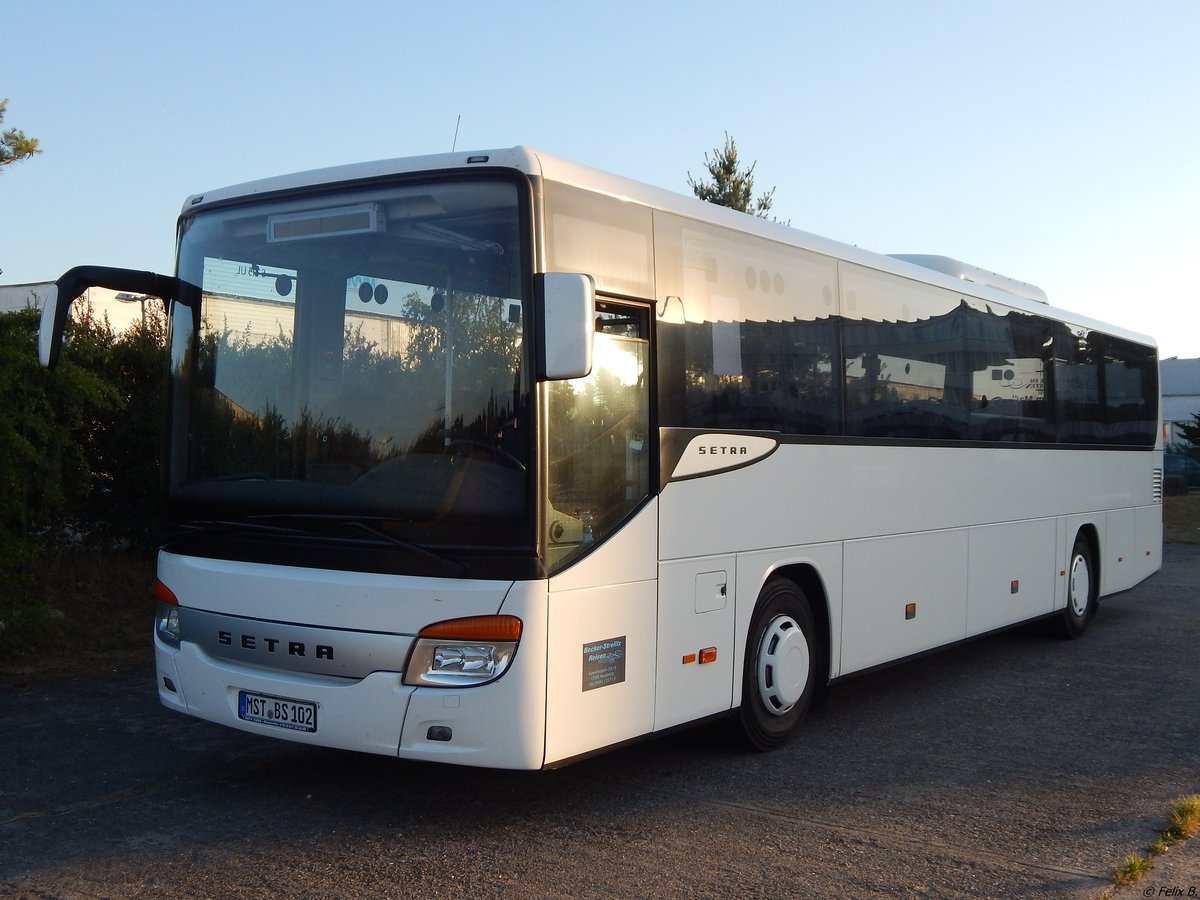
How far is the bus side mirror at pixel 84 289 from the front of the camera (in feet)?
19.8

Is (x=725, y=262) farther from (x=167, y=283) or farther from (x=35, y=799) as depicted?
(x=35, y=799)

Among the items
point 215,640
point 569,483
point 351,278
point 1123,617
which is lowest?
point 1123,617

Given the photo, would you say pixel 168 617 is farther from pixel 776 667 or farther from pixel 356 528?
pixel 776 667

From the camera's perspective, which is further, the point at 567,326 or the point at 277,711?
the point at 277,711

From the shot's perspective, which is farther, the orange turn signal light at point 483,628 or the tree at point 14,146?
the tree at point 14,146

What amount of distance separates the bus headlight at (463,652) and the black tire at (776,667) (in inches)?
79.9

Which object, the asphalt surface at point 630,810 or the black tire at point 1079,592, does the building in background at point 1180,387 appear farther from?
the asphalt surface at point 630,810

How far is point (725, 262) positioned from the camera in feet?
22.9

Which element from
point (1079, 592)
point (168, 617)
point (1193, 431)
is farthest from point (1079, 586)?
point (1193, 431)

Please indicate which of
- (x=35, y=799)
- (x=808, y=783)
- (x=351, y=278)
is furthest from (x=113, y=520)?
(x=808, y=783)

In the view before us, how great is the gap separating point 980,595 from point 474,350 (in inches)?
231

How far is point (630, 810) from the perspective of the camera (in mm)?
6062

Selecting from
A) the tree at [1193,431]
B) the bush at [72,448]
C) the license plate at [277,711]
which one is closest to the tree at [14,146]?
the bush at [72,448]

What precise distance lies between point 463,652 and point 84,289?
9.23 ft
